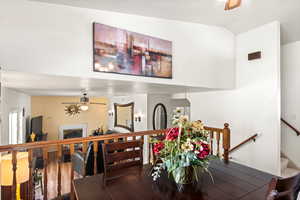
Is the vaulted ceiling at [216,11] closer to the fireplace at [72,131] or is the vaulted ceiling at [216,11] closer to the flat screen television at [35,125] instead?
the flat screen television at [35,125]

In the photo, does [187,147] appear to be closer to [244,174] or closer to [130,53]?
[244,174]

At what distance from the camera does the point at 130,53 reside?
2498 mm

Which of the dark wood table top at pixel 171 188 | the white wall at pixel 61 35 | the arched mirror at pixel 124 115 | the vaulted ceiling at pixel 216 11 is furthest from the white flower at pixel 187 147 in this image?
the arched mirror at pixel 124 115

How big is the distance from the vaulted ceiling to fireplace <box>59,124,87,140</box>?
280 inches

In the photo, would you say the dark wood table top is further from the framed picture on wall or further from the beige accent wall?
the beige accent wall

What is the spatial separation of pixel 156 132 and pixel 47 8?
7.28ft

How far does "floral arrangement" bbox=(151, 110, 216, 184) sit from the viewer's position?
45.2 inches

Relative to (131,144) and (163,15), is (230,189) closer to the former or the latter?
(131,144)

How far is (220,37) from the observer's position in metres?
3.48

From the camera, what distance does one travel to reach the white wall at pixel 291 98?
363cm

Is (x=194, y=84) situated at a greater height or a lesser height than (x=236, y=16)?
lesser

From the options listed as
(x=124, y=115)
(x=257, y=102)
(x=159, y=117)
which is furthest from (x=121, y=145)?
(x=124, y=115)

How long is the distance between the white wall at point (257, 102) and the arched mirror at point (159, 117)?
6.82 feet

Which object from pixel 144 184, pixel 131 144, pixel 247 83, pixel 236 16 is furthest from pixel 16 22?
pixel 247 83
